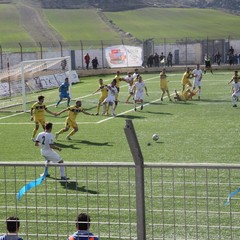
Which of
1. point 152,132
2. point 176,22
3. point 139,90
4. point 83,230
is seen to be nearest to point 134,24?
point 176,22

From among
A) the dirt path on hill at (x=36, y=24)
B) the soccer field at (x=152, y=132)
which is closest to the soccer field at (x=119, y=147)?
the soccer field at (x=152, y=132)

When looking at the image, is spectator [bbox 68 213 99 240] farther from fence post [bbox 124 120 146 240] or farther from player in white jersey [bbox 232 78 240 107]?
player in white jersey [bbox 232 78 240 107]

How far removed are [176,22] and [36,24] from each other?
2309 centimetres

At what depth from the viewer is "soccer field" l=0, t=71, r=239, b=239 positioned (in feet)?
46.5

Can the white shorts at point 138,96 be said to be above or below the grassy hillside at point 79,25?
below

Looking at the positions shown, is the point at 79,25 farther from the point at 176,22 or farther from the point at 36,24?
the point at 176,22

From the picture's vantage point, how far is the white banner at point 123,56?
6203cm

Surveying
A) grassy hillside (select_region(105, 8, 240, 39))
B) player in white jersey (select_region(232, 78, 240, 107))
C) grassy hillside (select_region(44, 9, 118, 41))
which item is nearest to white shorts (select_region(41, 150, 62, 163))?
player in white jersey (select_region(232, 78, 240, 107))

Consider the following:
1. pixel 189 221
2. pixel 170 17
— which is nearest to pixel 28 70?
pixel 189 221

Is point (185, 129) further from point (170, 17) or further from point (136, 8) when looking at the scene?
point (136, 8)

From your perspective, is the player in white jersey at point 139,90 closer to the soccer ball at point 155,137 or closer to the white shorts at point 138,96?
the white shorts at point 138,96

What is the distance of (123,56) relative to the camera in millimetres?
62406

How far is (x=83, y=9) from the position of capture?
12481 cm

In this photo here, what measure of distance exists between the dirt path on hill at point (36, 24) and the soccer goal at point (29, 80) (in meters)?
43.1
